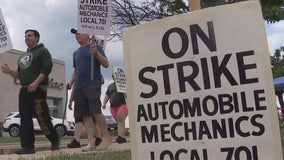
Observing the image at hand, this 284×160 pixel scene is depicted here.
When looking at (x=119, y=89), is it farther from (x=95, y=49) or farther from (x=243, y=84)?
(x=243, y=84)

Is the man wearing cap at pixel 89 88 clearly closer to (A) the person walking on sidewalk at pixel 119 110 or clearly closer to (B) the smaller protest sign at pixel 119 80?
(A) the person walking on sidewalk at pixel 119 110

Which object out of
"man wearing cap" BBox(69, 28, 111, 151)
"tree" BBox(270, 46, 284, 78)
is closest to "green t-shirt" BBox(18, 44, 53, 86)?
"man wearing cap" BBox(69, 28, 111, 151)

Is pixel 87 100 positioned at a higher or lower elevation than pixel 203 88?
higher

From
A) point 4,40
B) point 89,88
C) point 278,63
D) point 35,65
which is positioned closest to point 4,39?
point 4,40

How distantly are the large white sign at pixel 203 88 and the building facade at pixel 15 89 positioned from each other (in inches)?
1355

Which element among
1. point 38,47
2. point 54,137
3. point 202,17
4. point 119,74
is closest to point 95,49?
point 38,47

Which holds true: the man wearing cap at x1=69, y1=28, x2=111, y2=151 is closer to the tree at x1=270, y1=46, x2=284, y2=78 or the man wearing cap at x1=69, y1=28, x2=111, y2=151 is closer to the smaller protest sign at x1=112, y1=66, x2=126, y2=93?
the smaller protest sign at x1=112, y1=66, x2=126, y2=93

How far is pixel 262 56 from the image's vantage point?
10.4 feet

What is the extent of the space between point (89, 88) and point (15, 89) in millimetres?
36845

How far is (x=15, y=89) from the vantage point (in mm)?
43656

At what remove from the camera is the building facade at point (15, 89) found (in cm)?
4234

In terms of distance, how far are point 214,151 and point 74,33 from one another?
20.5 ft

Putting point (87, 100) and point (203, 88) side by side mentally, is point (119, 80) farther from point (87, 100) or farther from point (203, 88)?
point (203, 88)

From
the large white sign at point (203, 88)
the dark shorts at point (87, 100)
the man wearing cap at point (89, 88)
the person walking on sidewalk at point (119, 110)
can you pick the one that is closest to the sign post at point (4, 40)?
the man wearing cap at point (89, 88)
